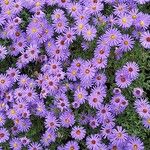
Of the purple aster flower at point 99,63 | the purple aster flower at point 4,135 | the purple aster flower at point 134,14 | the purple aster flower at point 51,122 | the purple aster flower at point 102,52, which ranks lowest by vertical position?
the purple aster flower at point 4,135

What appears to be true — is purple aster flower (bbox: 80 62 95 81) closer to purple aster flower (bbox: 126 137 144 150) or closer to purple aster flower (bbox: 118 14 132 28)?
purple aster flower (bbox: 118 14 132 28)

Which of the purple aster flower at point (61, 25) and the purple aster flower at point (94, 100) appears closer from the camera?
the purple aster flower at point (94, 100)

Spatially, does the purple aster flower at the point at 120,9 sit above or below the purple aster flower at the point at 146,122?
above

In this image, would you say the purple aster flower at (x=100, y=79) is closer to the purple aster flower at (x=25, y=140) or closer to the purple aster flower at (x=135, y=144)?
the purple aster flower at (x=135, y=144)

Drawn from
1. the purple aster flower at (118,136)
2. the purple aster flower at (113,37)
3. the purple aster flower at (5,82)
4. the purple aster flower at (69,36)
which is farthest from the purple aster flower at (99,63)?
the purple aster flower at (5,82)

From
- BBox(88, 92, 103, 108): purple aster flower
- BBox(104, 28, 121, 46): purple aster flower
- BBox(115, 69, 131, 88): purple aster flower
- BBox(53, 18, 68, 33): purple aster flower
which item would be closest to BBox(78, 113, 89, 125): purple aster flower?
BBox(88, 92, 103, 108): purple aster flower

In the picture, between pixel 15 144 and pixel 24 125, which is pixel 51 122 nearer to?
pixel 24 125

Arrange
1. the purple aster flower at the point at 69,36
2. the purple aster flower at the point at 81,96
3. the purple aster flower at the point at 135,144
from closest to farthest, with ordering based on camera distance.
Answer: the purple aster flower at the point at 135,144, the purple aster flower at the point at 81,96, the purple aster flower at the point at 69,36

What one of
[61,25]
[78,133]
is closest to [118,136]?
[78,133]
